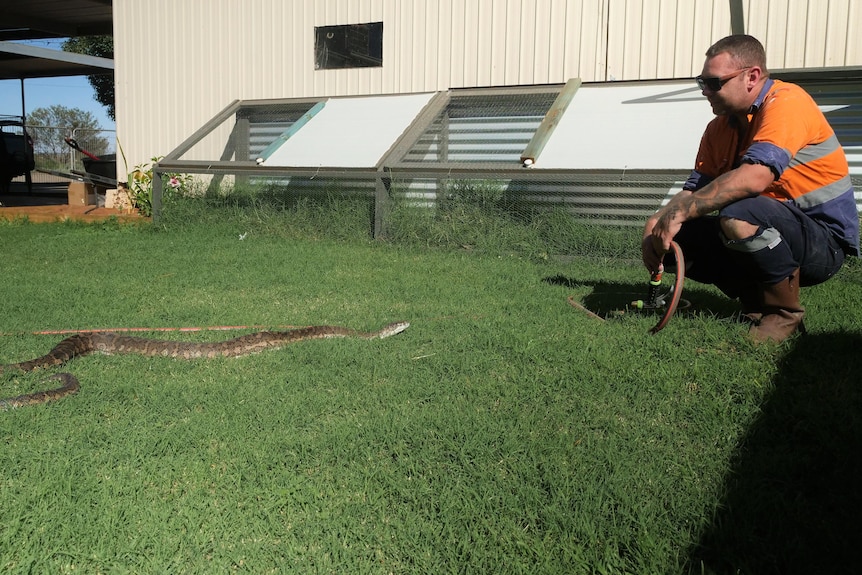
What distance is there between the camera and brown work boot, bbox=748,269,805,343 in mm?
3988

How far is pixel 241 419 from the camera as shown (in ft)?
10.3

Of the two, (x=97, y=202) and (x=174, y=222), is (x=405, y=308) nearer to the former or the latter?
(x=174, y=222)

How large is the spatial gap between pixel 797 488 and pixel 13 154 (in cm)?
2301

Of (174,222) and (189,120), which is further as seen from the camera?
(189,120)

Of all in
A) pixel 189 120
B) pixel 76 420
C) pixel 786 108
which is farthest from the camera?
pixel 189 120

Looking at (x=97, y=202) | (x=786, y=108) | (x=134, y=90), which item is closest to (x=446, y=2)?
(x=134, y=90)

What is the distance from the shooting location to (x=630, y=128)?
8.16 m

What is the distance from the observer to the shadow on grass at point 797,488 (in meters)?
2.08

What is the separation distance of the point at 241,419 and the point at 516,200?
5592mm

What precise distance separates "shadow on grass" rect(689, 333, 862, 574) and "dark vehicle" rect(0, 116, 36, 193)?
22022 mm

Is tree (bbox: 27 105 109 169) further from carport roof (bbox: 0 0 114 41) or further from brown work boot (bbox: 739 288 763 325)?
brown work boot (bbox: 739 288 763 325)

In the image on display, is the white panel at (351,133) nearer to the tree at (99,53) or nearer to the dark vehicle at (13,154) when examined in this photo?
the dark vehicle at (13,154)

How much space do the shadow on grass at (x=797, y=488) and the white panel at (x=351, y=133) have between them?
644cm

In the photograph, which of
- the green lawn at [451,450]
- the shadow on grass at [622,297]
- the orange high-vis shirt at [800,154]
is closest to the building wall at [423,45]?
the shadow on grass at [622,297]
